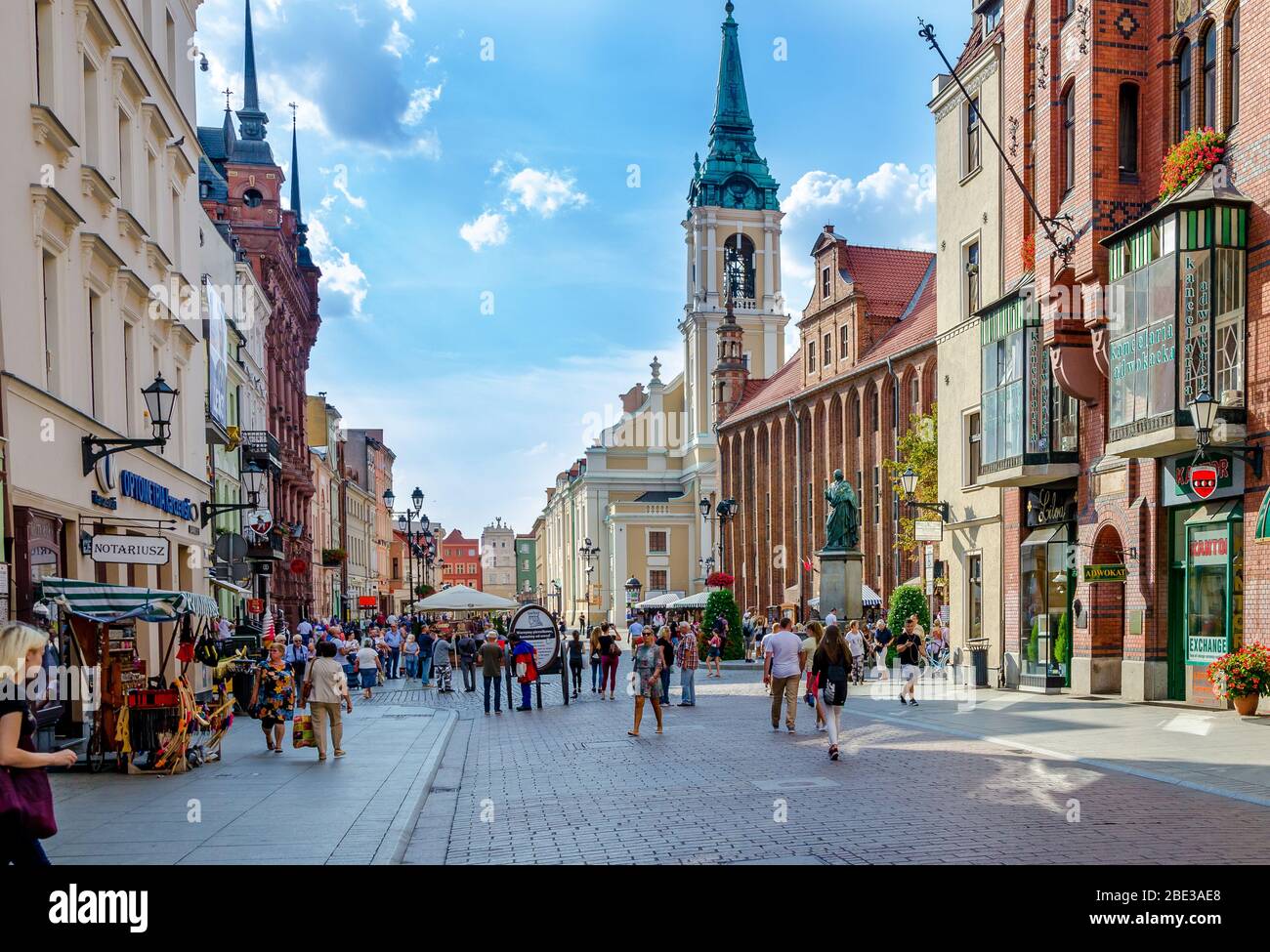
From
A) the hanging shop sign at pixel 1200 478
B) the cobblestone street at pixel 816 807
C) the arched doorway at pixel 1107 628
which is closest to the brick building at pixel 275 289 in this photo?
the arched doorway at pixel 1107 628

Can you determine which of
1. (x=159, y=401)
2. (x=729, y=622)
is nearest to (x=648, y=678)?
(x=159, y=401)

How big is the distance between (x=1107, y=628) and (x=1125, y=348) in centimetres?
535

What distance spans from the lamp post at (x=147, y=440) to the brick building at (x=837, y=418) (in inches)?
1413

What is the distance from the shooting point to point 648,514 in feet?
317

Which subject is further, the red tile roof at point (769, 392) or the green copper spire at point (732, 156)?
the green copper spire at point (732, 156)

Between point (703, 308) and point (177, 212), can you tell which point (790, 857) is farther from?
point (703, 308)

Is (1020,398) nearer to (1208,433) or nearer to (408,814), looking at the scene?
(1208,433)

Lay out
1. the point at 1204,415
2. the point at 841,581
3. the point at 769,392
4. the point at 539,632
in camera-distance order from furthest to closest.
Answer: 1. the point at 769,392
2. the point at 841,581
3. the point at 539,632
4. the point at 1204,415

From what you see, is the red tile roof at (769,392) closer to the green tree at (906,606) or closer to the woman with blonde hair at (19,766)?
the green tree at (906,606)

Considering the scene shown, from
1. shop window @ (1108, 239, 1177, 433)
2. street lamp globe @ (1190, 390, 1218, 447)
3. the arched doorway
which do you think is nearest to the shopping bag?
street lamp globe @ (1190, 390, 1218, 447)

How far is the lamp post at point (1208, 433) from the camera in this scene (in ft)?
57.6

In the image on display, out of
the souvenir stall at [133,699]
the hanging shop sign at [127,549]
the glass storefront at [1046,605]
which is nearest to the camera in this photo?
the souvenir stall at [133,699]

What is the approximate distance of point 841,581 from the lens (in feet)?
102

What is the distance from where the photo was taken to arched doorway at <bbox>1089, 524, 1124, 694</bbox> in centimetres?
2244
